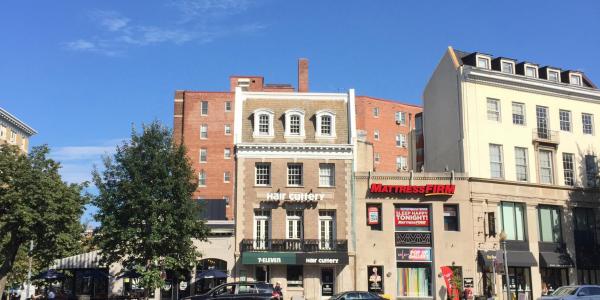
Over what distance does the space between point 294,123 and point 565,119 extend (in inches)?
813

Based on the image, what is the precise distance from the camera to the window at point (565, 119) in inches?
1813

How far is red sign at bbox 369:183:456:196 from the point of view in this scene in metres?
41.2

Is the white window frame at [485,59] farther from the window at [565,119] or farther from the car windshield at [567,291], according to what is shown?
the car windshield at [567,291]

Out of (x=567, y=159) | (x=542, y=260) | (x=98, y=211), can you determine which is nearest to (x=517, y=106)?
(x=567, y=159)

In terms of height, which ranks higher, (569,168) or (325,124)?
(325,124)

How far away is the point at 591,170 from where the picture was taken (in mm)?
46125

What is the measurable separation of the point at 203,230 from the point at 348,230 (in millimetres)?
9741

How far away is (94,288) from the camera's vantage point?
42938mm

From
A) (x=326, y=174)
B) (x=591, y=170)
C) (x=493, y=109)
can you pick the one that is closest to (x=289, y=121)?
(x=326, y=174)

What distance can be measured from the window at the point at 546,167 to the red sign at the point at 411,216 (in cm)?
997

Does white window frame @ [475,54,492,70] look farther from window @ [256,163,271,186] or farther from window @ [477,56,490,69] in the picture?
window @ [256,163,271,186]

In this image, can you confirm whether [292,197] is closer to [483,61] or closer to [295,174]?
[295,174]

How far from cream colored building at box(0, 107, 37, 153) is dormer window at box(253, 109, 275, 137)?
164ft

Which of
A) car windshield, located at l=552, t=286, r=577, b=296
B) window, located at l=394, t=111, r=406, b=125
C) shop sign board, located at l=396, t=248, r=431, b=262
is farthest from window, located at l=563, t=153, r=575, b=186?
→ window, located at l=394, t=111, r=406, b=125
